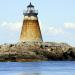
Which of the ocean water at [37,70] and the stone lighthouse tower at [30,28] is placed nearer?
the ocean water at [37,70]

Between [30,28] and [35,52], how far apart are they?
14.1ft

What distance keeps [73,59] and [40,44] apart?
7.38 meters

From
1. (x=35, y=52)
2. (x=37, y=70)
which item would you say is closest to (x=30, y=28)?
(x=35, y=52)

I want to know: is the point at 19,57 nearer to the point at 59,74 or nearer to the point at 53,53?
the point at 53,53

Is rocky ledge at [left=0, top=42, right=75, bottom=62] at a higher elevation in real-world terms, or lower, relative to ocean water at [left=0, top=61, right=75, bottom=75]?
higher

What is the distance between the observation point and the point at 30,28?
332 feet

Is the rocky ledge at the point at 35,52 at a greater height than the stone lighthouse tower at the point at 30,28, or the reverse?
the stone lighthouse tower at the point at 30,28

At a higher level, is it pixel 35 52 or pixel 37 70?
pixel 35 52

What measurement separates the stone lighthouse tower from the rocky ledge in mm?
1046

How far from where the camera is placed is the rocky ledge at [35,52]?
100m

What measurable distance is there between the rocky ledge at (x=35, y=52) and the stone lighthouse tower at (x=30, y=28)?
3.43 ft

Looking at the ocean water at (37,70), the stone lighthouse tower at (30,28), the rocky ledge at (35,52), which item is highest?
the stone lighthouse tower at (30,28)

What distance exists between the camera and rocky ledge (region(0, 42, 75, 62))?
100 metres

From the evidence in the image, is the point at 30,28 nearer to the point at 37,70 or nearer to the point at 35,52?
the point at 35,52
